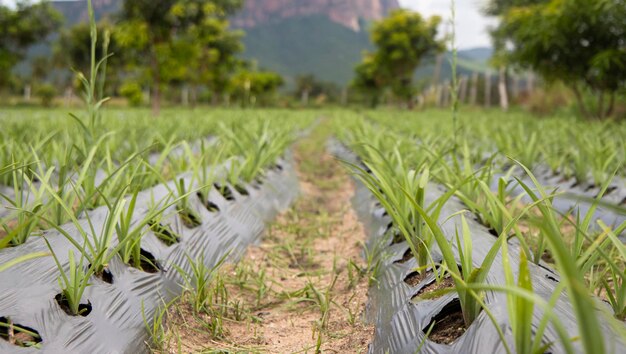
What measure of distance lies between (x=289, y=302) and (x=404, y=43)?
89.1 feet

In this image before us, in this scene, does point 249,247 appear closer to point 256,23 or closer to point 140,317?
point 140,317

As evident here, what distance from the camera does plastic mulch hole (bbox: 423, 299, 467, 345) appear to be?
4.02 ft

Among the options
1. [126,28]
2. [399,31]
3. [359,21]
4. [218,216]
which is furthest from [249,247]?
[359,21]

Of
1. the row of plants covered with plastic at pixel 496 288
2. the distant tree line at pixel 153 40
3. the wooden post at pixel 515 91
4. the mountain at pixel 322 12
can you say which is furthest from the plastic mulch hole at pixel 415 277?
the mountain at pixel 322 12

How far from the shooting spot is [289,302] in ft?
5.95

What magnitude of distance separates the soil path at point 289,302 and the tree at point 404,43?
2541cm

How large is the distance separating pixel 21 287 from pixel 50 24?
85.7ft

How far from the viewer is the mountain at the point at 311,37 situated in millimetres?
134500

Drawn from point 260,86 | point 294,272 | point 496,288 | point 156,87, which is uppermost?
point 260,86

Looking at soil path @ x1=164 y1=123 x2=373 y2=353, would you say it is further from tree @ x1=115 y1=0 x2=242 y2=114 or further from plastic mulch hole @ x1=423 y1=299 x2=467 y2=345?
tree @ x1=115 y1=0 x2=242 y2=114

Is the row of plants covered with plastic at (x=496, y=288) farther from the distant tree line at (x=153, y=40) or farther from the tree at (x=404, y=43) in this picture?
the tree at (x=404, y=43)

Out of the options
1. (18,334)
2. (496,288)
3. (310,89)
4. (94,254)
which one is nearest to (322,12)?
(310,89)

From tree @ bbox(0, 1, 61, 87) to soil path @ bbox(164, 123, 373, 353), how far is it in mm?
21435

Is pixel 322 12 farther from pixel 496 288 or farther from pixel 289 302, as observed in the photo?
pixel 496 288
